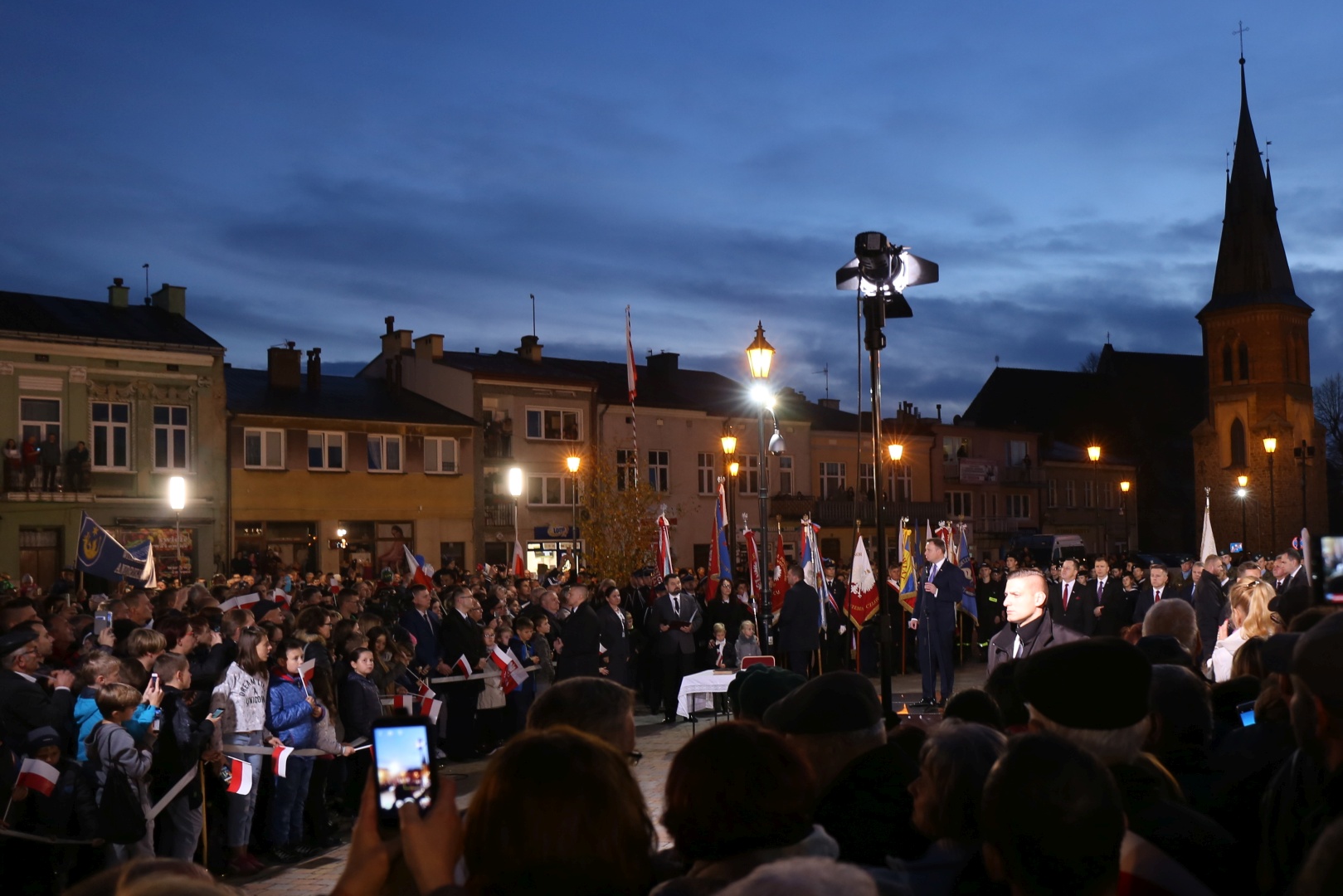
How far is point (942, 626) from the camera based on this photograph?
16969 millimetres

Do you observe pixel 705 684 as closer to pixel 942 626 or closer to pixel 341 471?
pixel 942 626

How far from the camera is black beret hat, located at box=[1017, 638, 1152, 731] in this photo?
3859 mm

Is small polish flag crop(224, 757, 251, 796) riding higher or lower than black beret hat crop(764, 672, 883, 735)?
lower

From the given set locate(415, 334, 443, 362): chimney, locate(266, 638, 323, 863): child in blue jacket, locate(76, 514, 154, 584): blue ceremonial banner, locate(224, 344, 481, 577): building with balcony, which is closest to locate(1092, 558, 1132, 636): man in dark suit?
locate(266, 638, 323, 863): child in blue jacket

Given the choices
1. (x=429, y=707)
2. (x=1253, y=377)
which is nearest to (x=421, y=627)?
(x=429, y=707)

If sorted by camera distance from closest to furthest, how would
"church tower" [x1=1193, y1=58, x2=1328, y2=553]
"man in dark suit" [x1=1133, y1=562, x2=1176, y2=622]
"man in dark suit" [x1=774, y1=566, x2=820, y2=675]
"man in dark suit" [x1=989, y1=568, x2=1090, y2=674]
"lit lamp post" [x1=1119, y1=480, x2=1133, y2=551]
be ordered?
"man in dark suit" [x1=989, y1=568, x2=1090, y2=674] < "man in dark suit" [x1=1133, y1=562, x2=1176, y2=622] < "man in dark suit" [x1=774, y1=566, x2=820, y2=675] < "church tower" [x1=1193, y1=58, x2=1328, y2=553] < "lit lamp post" [x1=1119, y1=480, x2=1133, y2=551]

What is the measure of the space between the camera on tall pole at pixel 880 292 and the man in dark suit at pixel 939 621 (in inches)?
181

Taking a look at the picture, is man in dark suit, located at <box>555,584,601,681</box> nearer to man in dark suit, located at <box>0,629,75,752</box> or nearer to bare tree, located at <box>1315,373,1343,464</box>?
man in dark suit, located at <box>0,629,75,752</box>

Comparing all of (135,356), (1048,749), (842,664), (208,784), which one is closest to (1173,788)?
(1048,749)

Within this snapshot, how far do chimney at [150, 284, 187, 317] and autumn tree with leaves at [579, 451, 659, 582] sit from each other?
16762 mm

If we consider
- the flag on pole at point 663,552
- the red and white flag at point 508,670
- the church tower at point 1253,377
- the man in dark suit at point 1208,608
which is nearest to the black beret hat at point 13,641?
the red and white flag at point 508,670

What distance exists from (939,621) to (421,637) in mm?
6966

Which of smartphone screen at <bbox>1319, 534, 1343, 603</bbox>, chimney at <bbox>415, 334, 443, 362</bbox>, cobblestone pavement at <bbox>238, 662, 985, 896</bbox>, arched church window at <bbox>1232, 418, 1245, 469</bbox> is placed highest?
chimney at <bbox>415, 334, 443, 362</bbox>

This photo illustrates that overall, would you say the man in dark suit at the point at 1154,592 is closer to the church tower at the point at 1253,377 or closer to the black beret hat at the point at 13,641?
the black beret hat at the point at 13,641
